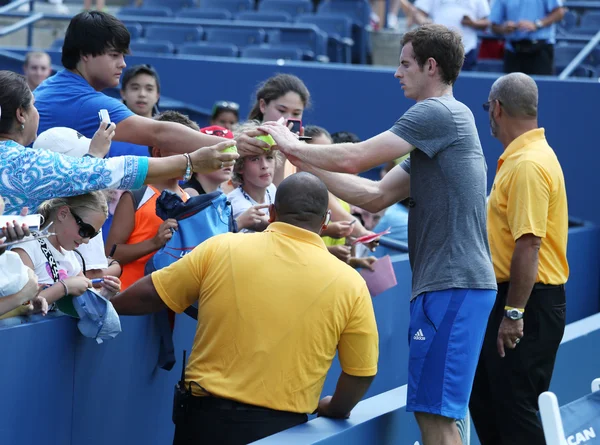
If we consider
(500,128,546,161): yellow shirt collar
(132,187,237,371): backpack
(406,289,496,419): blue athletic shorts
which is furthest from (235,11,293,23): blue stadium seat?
(406,289,496,419): blue athletic shorts

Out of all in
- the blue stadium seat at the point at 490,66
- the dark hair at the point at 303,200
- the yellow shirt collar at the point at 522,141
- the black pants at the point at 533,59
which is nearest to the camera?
the dark hair at the point at 303,200

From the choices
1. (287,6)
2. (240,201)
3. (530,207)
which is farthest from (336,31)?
(530,207)

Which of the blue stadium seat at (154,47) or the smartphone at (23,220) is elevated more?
the blue stadium seat at (154,47)

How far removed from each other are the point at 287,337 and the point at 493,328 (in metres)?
1.43

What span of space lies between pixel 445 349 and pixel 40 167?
1.62 meters

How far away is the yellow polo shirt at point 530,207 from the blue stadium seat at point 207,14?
8535 mm

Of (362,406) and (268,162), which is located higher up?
(268,162)

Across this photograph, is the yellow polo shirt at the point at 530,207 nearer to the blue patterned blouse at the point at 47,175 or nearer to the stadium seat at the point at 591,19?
the blue patterned blouse at the point at 47,175

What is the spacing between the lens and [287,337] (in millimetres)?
3496

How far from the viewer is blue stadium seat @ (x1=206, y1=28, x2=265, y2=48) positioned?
12.2 m

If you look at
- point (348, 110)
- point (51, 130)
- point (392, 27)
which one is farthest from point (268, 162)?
point (392, 27)

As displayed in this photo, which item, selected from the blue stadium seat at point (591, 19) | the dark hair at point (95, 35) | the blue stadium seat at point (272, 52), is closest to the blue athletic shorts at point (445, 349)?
the dark hair at point (95, 35)

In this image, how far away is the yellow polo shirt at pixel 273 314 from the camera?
11.5 ft

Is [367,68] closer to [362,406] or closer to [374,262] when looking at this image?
[374,262]
